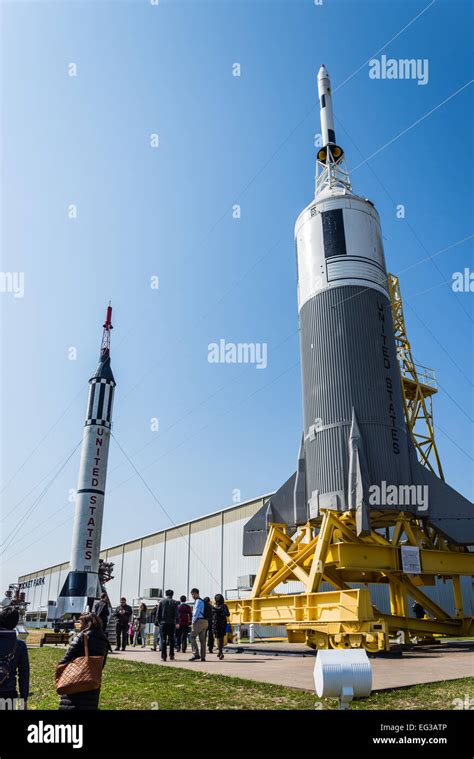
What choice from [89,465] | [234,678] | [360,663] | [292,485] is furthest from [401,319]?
[360,663]

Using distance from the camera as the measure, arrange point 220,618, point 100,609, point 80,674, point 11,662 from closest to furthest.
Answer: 1. point 80,674
2. point 11,662
3. point 100,609
4. point 220,618

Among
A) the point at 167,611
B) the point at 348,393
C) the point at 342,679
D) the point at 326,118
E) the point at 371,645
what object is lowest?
the point at 371,645

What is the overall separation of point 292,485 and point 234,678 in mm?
10125

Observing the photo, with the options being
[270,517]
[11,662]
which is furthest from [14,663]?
[270,517]

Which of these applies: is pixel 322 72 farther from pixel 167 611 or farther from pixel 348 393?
pixel 167 611

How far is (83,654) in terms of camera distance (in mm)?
5008

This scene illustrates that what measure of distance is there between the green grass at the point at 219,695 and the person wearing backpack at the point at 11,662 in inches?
69.9

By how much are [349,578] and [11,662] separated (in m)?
13.6

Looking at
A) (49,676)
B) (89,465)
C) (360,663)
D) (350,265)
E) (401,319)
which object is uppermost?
(401,319)

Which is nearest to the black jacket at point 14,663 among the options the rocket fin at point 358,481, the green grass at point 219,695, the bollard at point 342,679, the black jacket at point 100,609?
the black jacket at point 100,609

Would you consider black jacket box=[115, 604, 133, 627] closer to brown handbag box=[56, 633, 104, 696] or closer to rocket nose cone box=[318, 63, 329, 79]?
brown handbag box=[56, 633, 104, 696]

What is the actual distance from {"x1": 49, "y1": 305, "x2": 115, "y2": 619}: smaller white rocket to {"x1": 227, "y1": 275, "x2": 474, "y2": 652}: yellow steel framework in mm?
11591
